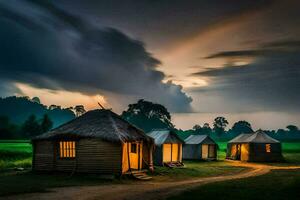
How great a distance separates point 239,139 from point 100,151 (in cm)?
3489

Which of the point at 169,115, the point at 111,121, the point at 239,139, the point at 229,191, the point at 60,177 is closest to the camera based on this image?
the point at 229,191

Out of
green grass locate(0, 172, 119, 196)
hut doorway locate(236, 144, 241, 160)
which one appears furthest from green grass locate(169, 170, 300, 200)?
hut doorway locate(236, 144, 241, 160)

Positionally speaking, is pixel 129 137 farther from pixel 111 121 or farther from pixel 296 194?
pixel 296 194

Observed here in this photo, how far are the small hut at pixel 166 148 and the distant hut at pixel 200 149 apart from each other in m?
9.98

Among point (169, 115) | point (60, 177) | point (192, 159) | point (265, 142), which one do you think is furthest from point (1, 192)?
point (169, 115)

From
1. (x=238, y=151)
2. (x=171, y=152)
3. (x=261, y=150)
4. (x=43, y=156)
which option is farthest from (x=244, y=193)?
(x=238, y=151)

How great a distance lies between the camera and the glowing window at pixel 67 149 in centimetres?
3100

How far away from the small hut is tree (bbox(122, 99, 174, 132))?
7904cm

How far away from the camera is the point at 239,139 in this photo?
2333 inches

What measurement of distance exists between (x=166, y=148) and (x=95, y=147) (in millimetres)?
15153

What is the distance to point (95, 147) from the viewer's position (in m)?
29.8

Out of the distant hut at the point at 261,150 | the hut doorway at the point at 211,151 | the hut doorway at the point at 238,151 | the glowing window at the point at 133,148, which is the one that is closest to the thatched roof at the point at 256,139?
the distant hut at the point at 261,150

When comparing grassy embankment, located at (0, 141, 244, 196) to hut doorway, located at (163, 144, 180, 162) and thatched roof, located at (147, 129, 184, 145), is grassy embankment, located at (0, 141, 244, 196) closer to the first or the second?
hut doorway, located at (163, 144, 180, 162)

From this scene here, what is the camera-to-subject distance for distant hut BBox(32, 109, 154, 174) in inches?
1150
